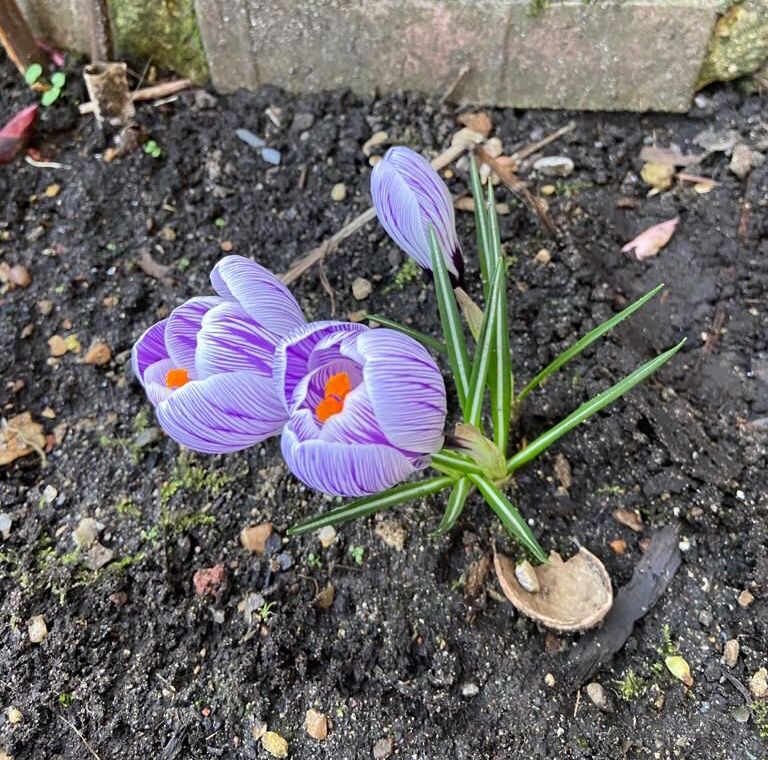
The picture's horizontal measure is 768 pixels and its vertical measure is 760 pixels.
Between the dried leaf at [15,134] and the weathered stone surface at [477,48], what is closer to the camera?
the weathered stone surface at [477,48]

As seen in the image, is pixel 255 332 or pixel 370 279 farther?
pixel 370 279

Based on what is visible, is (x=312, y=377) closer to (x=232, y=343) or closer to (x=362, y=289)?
(x=232, y=343)

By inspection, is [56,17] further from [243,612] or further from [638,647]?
[638,647]

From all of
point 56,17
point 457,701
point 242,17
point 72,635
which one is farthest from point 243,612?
point 56,17

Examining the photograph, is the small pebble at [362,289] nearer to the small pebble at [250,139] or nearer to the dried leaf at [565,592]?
the small pebble at [250,139]

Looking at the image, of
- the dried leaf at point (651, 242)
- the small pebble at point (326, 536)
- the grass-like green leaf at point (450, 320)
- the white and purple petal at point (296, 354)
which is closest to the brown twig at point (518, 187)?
the dried leaf at point (651, 242)

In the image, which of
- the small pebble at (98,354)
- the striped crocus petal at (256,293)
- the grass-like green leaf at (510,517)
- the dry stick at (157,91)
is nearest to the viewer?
the striped crocus petal at (256,293)
